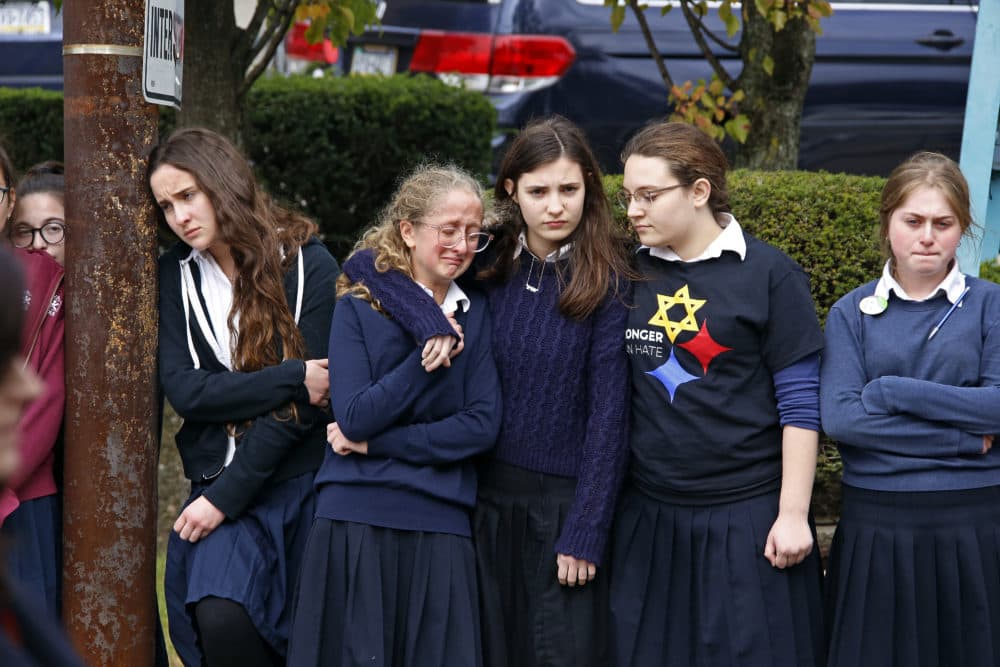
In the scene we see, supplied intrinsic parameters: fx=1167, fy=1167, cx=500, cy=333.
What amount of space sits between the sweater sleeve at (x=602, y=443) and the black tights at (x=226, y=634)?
838 millimetres

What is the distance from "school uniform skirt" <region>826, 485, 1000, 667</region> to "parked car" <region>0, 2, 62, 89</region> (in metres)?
6.77

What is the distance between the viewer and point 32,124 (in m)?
6.60

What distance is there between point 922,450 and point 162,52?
7.05 ft

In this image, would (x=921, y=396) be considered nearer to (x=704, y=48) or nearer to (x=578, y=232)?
(x=578, y=232)

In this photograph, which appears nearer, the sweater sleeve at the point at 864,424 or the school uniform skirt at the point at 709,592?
the sweater sleeve at the point at 864,424

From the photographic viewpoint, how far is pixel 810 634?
3.04 meters

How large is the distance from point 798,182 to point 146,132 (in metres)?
2.30

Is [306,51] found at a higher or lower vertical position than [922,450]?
higher

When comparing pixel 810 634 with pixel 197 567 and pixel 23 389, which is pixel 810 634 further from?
pixel 23 389

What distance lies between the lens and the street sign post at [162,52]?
2.90 metres

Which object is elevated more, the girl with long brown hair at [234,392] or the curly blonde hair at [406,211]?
the curly blonde hair at [406,211]

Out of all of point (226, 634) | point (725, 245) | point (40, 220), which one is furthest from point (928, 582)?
point (40, 220)

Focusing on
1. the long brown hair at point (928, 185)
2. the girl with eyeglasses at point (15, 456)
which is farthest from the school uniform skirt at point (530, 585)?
the girl with eyeglasses at point (15, 456)

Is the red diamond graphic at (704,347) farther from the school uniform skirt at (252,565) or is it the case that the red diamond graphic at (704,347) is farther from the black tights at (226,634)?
the black tights at (226,634)
